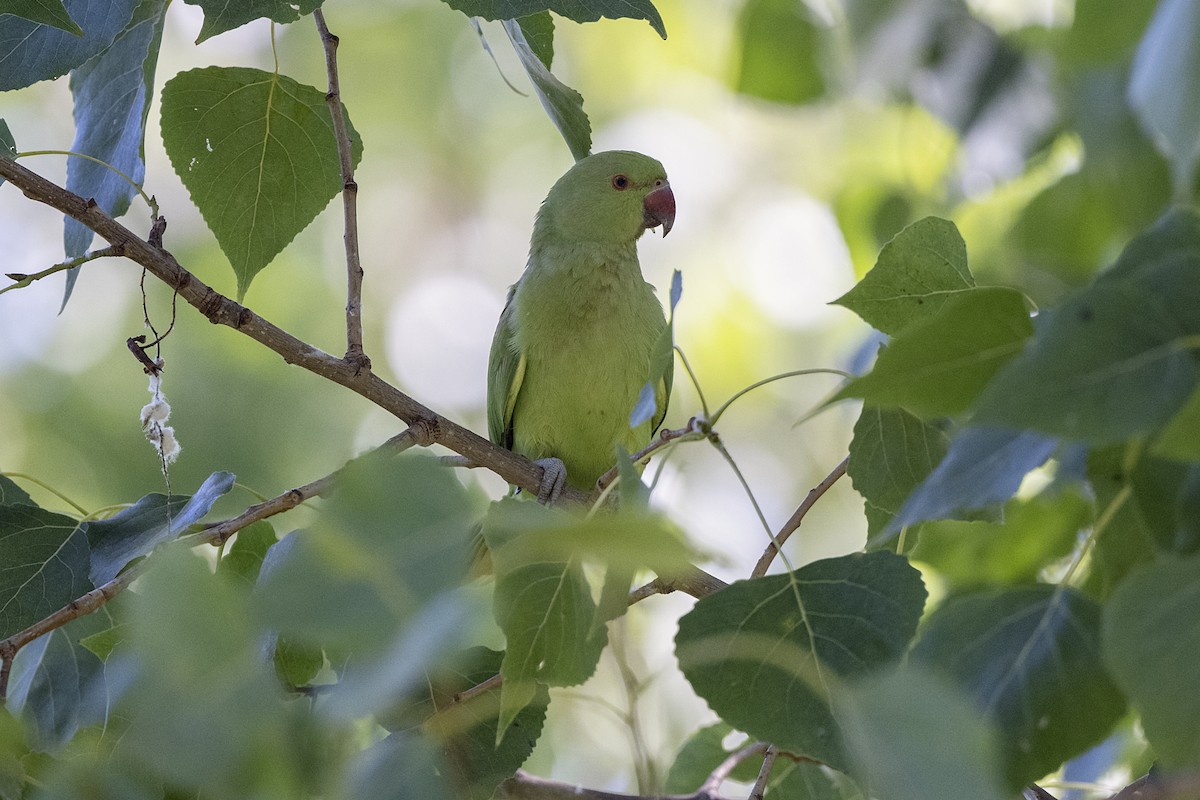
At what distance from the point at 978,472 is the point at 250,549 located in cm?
109

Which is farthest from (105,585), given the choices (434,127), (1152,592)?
(434,127)

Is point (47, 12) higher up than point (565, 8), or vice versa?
point (565, 8)

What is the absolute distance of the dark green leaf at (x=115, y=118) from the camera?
1701 millimetres

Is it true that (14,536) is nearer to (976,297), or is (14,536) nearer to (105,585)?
(105,585)

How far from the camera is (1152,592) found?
88 centimetres

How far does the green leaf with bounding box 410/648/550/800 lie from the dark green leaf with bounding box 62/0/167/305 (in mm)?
864

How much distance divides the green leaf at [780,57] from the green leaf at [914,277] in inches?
78.1

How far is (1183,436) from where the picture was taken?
0.85 metres

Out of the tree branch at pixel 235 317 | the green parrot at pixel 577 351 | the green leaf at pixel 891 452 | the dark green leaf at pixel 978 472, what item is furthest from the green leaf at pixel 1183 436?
the green parrot at pixel 577 351

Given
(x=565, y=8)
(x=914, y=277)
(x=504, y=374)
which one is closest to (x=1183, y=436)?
(x=914, y=277)

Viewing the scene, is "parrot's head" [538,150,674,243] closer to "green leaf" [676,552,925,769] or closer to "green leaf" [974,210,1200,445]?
"green leaf" [676,552,925,769]

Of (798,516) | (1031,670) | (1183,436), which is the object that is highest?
(798,516)

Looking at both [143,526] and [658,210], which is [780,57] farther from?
[143,526]

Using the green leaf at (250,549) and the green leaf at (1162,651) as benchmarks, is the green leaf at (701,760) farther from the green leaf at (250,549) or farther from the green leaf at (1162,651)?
the green leaf at (1162,651)
